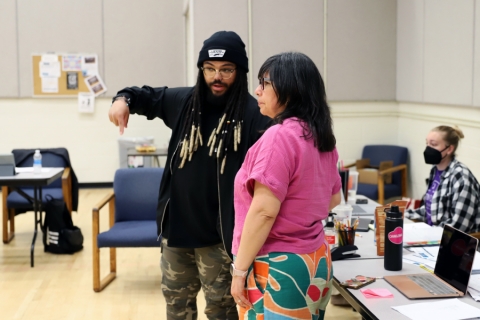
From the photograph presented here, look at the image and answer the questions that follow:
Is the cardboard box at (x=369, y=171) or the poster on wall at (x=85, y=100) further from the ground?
the poster on wall at (x=85, y=100)

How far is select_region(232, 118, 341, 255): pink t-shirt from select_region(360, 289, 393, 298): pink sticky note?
0.35 m

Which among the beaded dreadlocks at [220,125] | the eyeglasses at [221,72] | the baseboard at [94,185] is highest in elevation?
the eyeglasses at [221,72]

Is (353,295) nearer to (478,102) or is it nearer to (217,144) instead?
(217,144)

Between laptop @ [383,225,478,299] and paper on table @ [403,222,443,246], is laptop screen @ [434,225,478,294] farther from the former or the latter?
paper on table @ [403,222,443,246]

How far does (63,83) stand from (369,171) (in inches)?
179

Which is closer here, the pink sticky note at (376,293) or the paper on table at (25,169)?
the pink sticky note at (376,293)

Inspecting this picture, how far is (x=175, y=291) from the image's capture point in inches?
102

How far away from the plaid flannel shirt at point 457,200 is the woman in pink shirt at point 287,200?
1.91 m

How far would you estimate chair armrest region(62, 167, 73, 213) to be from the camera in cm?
559

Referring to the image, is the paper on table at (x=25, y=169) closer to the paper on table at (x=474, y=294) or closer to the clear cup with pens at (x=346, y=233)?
the clear cup with pens at (x=346, y=233)

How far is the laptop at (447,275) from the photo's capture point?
2139 millimetres

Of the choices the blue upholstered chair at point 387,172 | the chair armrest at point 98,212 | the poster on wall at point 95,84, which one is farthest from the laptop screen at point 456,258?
the poster on wall at point 95,84

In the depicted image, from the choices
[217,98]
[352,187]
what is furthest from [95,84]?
[217,98]

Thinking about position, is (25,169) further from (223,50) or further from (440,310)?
(440,310)
